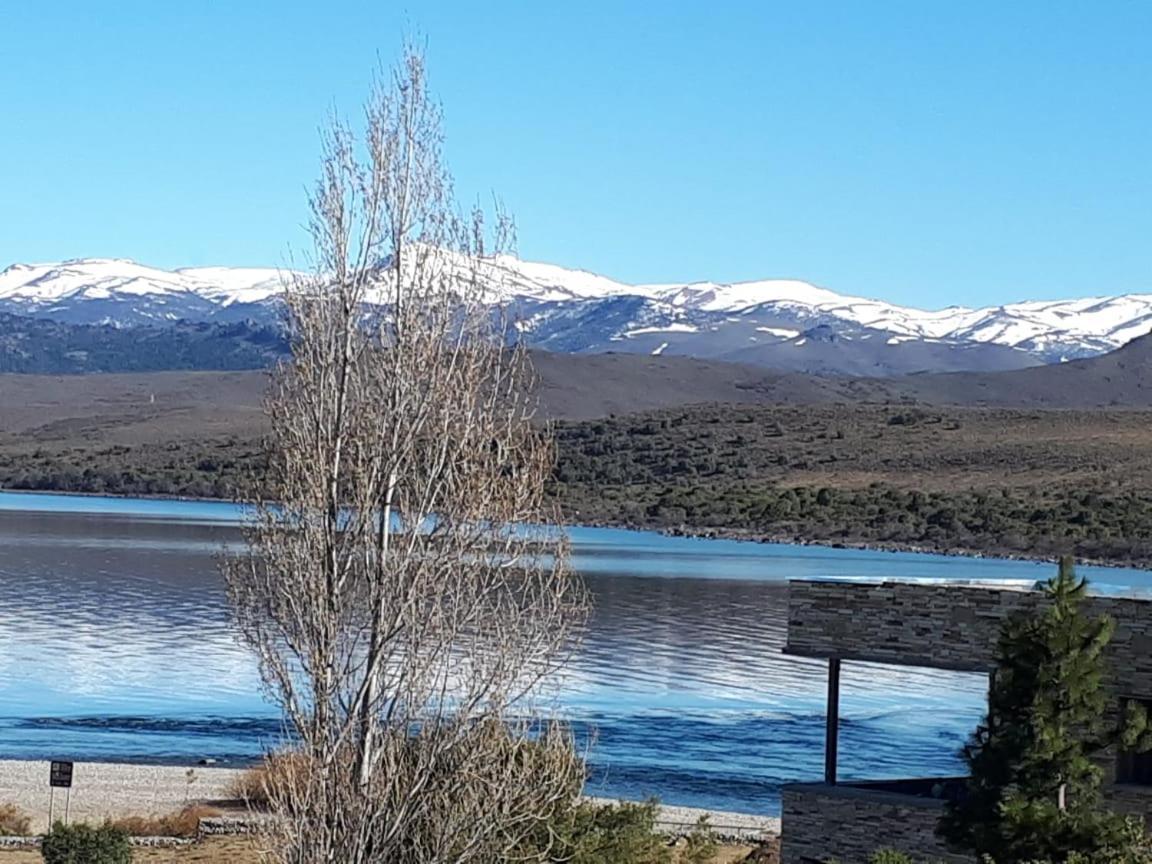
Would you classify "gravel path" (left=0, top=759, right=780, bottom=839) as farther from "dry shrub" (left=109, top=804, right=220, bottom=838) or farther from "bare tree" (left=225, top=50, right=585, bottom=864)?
"bare tree" (left=225, top=50, right=585, bottom=864)

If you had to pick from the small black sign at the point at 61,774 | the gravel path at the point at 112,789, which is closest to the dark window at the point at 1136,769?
the small black sign at the point at 61,774

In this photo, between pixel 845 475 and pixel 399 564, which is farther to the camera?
pixel 845 475

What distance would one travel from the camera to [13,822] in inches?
1073

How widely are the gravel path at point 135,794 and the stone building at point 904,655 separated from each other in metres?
7.77

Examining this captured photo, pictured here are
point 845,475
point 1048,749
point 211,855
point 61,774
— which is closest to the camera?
point 1048,749

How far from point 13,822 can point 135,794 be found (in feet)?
11.4

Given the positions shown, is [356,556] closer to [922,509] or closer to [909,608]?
[909,608]

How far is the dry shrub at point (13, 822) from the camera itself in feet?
87.4

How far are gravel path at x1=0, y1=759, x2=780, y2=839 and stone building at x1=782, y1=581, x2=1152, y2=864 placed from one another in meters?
7.77

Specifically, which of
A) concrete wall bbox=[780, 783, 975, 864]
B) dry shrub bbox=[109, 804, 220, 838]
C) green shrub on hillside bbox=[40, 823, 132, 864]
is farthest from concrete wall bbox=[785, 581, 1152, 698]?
dry shrub bbox=[109, 804, 220, 838]

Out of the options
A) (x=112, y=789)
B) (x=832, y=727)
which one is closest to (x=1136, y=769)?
(x=832, y=727)

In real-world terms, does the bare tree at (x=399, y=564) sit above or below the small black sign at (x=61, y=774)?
above

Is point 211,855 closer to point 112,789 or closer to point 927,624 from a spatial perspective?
point 112,789

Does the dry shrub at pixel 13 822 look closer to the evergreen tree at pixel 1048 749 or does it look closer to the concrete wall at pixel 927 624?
the concrete wall at pixel 927 624
